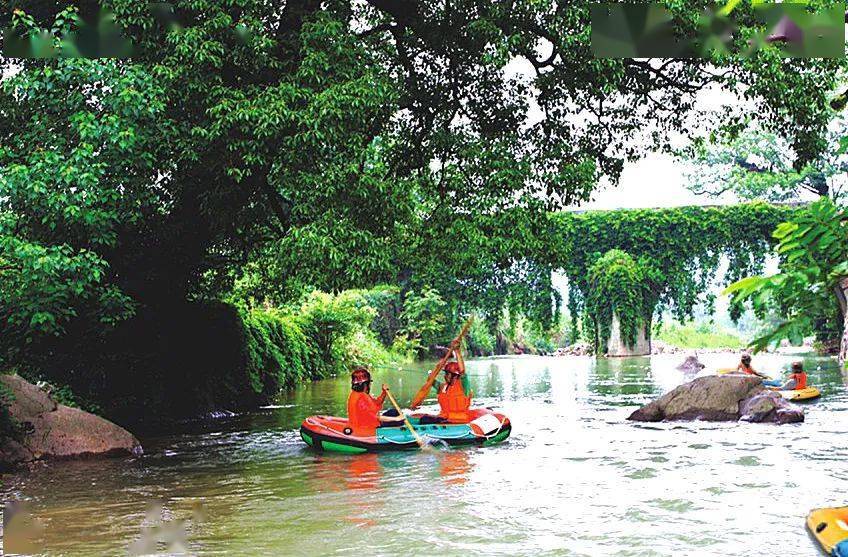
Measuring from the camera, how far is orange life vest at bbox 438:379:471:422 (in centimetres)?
1313

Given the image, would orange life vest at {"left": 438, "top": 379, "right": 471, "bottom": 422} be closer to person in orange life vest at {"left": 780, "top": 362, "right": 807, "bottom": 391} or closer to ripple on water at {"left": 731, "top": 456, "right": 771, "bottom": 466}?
ripple on water at {"left": 731, "top": 456, "right": 771, "bottom": 466}

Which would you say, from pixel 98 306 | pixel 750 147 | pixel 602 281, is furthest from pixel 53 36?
pixel 750 147

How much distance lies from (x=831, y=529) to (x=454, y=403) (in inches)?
283

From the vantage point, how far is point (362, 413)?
12.4m

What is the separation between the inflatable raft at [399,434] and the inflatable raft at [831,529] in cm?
623

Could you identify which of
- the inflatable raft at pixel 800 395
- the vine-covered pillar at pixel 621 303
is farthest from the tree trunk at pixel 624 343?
the inflatable raft at pixel 800 395

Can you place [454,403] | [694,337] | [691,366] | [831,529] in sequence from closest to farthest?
[831,529] < [454,403] < [691,366] < [694,337]

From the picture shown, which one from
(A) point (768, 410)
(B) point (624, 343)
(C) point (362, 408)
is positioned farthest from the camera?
(B) point (624, 343)

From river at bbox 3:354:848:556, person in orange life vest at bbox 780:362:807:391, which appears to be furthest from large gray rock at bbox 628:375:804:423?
person in orange life vest at bbox 780:362:807:391

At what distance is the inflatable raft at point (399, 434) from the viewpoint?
40.3 ft

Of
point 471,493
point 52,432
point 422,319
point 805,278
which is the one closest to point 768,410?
point 471,493

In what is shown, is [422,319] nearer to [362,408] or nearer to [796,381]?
[796,381]

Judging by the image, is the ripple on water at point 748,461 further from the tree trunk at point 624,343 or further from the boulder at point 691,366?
the tree trunk at point 624,343

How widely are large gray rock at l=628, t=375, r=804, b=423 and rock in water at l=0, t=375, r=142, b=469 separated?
27.5 feet
